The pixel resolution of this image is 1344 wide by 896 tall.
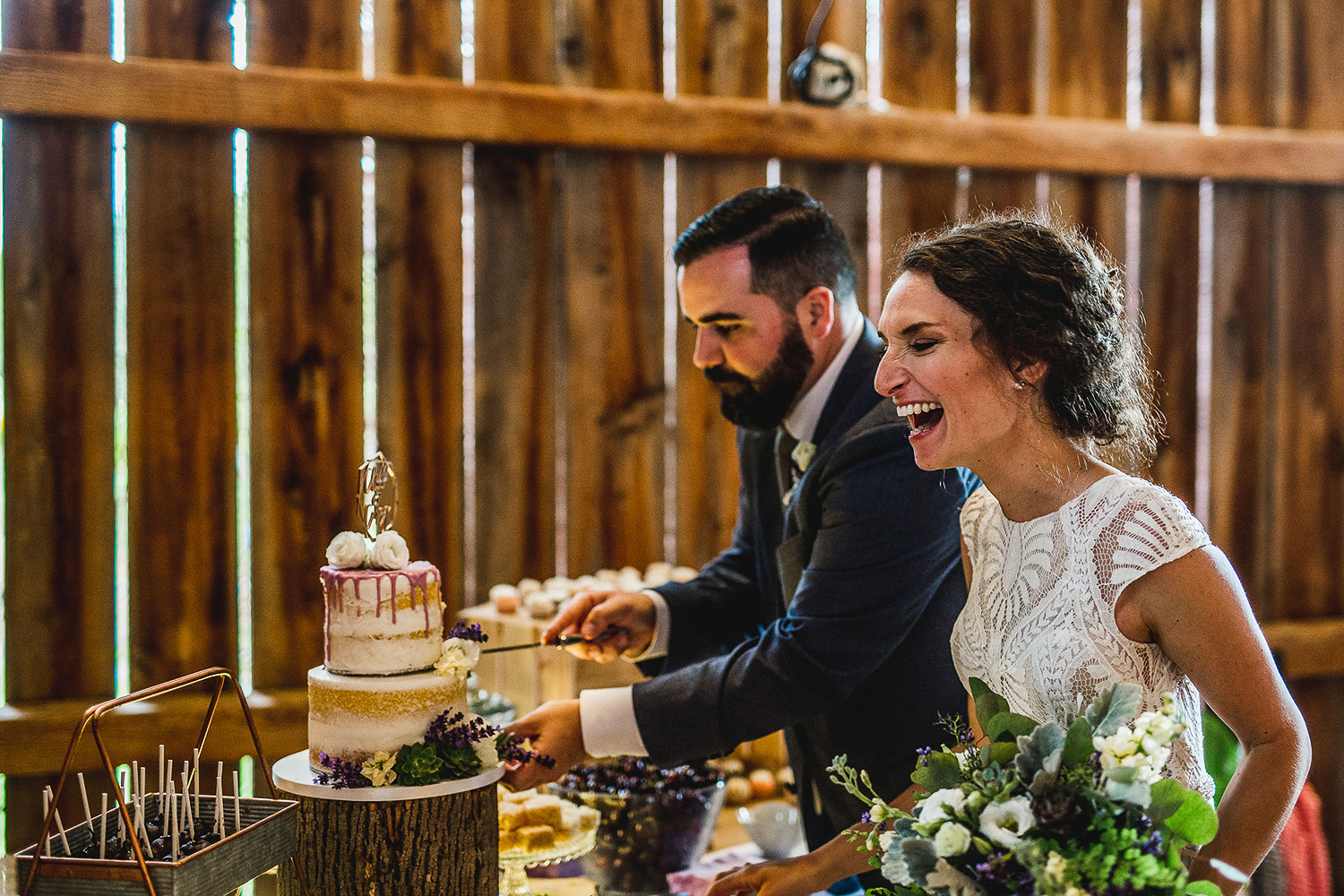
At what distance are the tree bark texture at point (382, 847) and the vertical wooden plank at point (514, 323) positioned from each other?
1.64 meters

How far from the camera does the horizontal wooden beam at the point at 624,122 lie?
292cm

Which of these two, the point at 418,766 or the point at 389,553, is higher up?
the point at 389,553

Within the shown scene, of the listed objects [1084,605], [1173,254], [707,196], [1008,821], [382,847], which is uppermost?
[707,196]

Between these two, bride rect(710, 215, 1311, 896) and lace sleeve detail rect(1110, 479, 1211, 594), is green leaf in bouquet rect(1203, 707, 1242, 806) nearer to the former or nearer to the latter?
bride rect(710, 215, 1311, 896)

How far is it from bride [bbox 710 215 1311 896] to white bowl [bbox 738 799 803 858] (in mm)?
635

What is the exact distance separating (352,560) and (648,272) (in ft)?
6.05

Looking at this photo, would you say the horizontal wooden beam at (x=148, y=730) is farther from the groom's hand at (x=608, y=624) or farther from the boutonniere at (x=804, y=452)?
the boutonniere at (x=804, y=452)

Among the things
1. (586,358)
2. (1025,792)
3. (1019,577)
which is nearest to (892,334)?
(1019,577)

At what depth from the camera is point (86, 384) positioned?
2967 millimetres

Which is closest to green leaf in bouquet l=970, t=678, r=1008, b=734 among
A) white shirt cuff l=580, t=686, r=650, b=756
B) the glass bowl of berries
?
white shirt cuff l=580, t=686, r=650, b=756

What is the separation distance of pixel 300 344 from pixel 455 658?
1648mm

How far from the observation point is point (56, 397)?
2947 millimetres

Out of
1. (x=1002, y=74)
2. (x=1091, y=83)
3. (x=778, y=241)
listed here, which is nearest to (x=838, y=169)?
(x=1002, y=74)

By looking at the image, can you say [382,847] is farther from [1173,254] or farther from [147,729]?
[1173,254]
